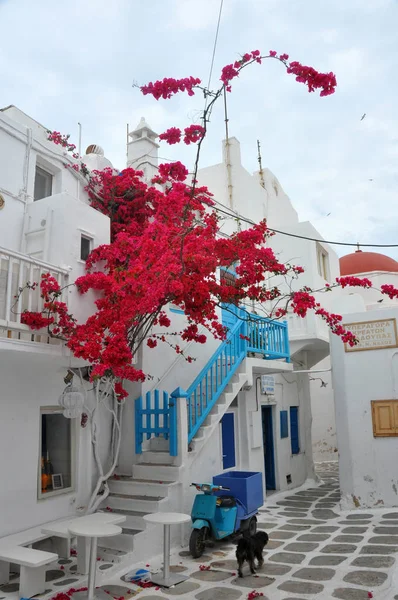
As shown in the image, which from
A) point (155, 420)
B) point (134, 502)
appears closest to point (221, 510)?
point (134, 502)

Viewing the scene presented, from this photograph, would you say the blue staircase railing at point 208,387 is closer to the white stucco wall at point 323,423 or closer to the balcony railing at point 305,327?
the balcony railing at point 305,327

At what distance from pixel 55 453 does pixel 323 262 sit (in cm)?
1072

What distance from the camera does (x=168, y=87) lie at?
521cm

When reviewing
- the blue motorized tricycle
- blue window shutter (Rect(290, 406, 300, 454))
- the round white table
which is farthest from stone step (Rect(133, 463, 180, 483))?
blue window shutter (Rect(290, 406, 300, 454))

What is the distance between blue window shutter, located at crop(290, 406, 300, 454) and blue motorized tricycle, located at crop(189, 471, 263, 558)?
20.4 ft

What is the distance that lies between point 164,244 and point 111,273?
0.92 metres

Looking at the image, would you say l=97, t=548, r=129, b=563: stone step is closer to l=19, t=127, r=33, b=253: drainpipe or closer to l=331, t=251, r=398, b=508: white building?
l=19, t=127, r=33, b=253: drainpipe

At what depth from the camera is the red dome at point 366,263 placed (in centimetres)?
2003

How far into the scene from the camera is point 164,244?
7.18m

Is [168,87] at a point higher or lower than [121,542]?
higher

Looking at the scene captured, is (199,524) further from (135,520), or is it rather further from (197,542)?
(135,520)

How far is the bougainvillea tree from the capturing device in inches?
207

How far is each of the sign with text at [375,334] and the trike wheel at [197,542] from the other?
5.38 meters

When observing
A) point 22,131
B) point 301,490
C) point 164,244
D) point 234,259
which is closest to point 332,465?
point 301,490
